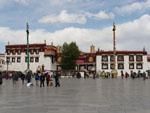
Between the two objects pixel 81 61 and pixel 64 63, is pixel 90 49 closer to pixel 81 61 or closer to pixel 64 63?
pixel 81 61

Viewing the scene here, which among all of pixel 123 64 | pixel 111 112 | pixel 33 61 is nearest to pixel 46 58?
pixel 33 61

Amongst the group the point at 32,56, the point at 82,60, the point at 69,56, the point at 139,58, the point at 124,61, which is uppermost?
the point at 32,56

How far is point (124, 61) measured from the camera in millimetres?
128375

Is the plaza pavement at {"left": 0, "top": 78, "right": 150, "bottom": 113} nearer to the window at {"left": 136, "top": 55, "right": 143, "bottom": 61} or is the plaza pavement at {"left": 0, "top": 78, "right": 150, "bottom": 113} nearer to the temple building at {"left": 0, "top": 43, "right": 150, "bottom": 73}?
the temple building at {"left": 0, "top": 43, "right": 150, "bottom": 73}

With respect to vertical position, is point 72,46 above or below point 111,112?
above

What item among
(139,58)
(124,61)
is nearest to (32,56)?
(124,61)

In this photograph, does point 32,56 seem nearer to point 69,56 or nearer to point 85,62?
point 69,56

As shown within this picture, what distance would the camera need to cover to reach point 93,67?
130 metres

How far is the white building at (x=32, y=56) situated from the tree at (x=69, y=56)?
24.2ft

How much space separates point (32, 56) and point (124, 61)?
28.4 m

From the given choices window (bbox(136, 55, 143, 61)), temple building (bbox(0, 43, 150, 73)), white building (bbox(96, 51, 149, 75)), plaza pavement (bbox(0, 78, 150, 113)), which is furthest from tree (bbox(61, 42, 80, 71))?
plaza pavement (bbox(0, 78, 150, 113))

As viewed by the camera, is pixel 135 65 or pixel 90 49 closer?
pixel 135 65

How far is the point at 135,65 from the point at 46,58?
2710cm

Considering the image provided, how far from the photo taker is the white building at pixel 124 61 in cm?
12712
